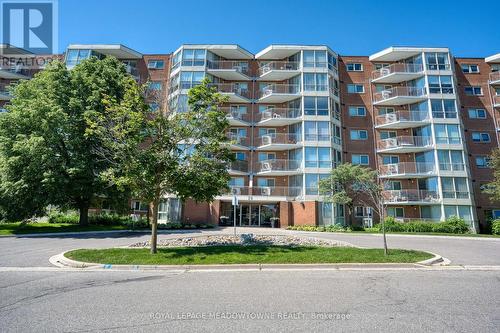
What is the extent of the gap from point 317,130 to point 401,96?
1026 cm

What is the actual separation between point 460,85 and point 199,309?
40.7 meters

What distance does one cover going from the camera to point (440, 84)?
3186 centimetres

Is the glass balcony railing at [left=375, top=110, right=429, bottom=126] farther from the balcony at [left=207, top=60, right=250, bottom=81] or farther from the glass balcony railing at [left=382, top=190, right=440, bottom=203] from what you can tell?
the balcony at [left=207, top=60, right=250, bottom=81]

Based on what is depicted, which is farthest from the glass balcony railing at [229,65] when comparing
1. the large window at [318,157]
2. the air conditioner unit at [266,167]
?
the large window at [318,157]

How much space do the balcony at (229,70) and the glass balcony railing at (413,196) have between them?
21144 mm

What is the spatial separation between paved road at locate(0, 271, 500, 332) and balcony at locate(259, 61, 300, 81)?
28507 millimetres

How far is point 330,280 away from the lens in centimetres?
788

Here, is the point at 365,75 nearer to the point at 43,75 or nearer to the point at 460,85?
the point at 460,85

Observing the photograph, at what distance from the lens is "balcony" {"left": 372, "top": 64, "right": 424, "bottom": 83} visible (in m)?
32.7

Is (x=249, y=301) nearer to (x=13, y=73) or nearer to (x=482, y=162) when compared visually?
(x=482, y=162)

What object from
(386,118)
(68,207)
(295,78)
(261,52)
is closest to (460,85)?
(386,118)

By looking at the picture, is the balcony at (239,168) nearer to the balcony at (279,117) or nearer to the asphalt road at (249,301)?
the balcony at (279,117)

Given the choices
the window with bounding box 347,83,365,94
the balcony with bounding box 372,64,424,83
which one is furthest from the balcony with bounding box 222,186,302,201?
the balcony with bounding box 372,64,424,83

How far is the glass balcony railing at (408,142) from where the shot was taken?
30.9 m
